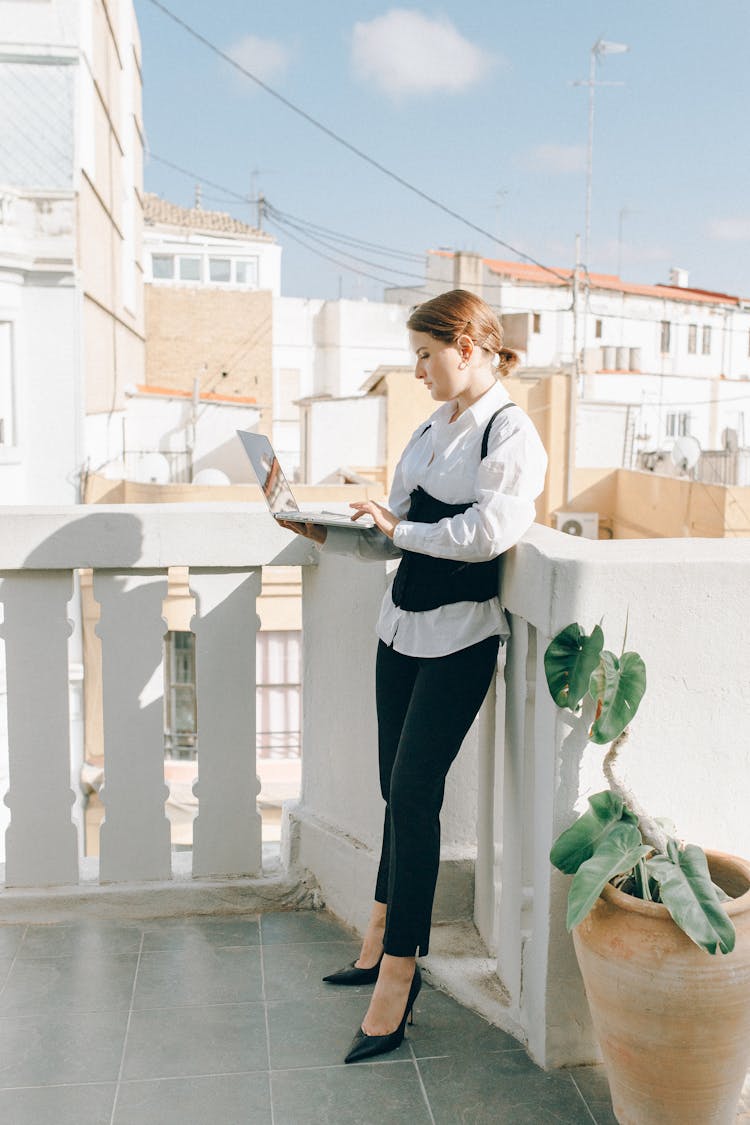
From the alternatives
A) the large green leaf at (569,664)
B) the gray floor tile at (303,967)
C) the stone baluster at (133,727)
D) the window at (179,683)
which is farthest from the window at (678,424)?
the large green leaf at (569,664)

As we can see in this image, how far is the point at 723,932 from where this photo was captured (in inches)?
73.7

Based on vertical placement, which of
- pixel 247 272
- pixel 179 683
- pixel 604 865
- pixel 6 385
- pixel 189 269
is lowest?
pixel 179 683

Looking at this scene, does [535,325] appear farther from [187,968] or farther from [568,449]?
[187,968]

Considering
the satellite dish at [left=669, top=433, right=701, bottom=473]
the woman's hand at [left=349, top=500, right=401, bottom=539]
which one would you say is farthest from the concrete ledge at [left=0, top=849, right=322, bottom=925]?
the satellite dish at [left=669, top=433, right=701, bottom=473]

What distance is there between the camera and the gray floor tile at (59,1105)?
2221 millimetres

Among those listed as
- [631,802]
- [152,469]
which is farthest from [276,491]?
[152,469]

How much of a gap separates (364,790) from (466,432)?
46.7 inches

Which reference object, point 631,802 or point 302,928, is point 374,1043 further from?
point 631,802

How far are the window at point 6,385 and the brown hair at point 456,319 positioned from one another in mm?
14111

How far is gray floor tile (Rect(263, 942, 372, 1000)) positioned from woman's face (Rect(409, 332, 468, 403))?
1.48 m

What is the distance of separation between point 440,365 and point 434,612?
536 mm

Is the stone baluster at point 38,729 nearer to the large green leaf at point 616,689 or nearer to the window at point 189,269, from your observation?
the large green leaf at point 616,689

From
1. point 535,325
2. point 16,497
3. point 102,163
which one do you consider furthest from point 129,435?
point 535,325

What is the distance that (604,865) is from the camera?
198 centimetres
